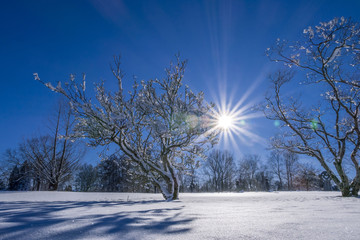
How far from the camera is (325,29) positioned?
7.42 meters

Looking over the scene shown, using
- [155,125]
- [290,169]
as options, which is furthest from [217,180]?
[155,125]

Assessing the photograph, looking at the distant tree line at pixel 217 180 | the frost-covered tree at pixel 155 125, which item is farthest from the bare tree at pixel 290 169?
the frost-covered tree at pixel 155 125

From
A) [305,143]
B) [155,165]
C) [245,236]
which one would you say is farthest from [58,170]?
[305,143]

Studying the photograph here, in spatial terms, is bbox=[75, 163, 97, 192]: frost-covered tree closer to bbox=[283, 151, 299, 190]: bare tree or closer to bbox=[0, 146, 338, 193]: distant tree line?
bbox=[0, 146, 338, 193]: distant tree line

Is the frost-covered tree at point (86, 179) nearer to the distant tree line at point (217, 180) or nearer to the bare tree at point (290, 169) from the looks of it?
the distant tree line at point (217, 180)

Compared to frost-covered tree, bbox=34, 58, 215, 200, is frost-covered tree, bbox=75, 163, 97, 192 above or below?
below

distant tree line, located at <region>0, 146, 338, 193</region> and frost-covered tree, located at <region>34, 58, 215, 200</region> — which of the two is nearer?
frost-covered tree, located at <region>34, 58, 215, 200</region>

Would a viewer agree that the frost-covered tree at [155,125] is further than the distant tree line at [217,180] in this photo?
No

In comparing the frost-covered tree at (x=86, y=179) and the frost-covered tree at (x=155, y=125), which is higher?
the frost-covered tree at (x=155, y=125)

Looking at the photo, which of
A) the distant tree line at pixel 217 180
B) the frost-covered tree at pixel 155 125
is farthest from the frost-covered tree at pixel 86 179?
the frost-covered tree at pixel 155 125

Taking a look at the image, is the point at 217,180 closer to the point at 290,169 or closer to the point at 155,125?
the point at 290,169

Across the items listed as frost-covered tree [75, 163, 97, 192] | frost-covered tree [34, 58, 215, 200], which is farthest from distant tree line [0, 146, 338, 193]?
frost-covered tree [34, 58, 215, 200]

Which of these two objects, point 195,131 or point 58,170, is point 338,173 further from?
point 58,170

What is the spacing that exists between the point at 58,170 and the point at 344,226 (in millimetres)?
15958
